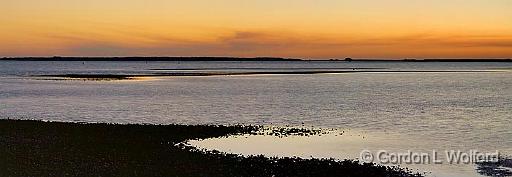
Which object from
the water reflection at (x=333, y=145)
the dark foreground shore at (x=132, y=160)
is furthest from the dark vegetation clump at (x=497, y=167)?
the dark foreground shore at (x=132, y=160)

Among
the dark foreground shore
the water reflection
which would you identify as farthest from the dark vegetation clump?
the dark foreground shore

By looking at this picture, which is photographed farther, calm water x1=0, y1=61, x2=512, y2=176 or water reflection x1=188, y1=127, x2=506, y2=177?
calm water x1=0, y1=61, x2=512, y2=176

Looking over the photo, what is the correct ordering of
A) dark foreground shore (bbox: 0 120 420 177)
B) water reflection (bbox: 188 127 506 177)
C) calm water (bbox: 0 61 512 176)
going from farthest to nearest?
calm water (bbox: 0 61 512 176) → water reflection (bbox: 188 127 506 177) → dark foreground shore (bbox: 0 120 420 177)

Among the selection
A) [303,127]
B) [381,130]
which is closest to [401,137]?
[381,130]

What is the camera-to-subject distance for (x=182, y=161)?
77.4ft

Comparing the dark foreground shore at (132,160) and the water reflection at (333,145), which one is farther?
the water reflection at (333,145)

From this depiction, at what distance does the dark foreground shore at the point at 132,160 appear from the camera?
21.4 meters

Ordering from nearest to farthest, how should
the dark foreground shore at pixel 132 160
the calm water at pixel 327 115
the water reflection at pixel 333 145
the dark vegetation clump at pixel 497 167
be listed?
the dark foreground shore at pixel 132 160, the dark vegetation clump at pixel 497 167, the water reflection at pixel 333 145, the calm water at pixel 327 115

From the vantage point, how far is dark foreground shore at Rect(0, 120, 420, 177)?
70.1 feet

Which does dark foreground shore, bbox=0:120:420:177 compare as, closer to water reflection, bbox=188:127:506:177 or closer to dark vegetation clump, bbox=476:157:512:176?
water reflection, bbox=188:127:506:177

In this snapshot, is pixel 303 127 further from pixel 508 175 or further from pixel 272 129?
pixel 508 175

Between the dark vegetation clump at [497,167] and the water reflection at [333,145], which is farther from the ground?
the dark vegetation clump at [497,167]

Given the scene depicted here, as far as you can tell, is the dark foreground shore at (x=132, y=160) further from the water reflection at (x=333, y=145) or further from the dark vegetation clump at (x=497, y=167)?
the dark vegetation clump at (x=497, y=167)

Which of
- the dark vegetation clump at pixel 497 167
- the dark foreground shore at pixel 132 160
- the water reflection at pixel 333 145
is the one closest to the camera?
the dark foreground shore at pixel 132 160
